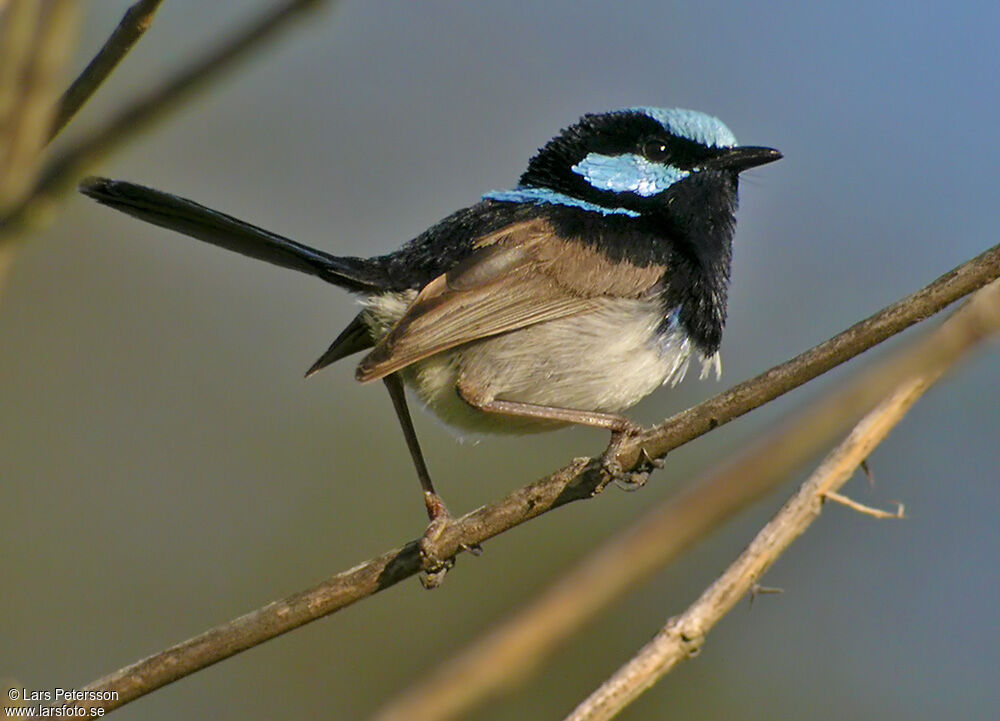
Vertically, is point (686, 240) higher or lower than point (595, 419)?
higher

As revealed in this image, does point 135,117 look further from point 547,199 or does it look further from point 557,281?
point 547,199

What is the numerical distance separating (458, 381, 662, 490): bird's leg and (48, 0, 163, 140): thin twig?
1.72 meters

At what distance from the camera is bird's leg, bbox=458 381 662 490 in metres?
3.13

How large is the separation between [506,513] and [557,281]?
1.18 metres

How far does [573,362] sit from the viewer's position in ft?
12.7

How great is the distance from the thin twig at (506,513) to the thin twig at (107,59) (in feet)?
4.38

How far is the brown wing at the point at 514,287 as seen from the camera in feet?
12.3

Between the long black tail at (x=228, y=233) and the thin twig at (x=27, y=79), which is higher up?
the long black tail at (x=228, y=233)

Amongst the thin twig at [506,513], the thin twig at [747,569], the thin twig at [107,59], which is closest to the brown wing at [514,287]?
the thin twig at [506,513]

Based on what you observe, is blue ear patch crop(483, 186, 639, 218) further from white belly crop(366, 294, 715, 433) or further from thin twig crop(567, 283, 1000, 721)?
thin twig crop(567, 283, 1000, 721)

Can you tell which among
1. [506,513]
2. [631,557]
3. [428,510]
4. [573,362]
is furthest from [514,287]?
[631,557]

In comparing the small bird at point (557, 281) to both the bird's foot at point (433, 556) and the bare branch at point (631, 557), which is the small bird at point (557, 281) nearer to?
the bird's foot at point (433, 556)

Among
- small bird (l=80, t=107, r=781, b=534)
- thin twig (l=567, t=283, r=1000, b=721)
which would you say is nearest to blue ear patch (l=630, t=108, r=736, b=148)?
small bird (l=80, t=107, r=781, b=534)

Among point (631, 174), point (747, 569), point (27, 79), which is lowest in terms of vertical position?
point (747, 569)
